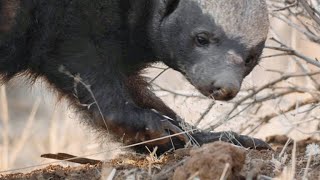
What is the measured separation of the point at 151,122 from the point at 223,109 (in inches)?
91.1

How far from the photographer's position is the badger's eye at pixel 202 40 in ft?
18.6

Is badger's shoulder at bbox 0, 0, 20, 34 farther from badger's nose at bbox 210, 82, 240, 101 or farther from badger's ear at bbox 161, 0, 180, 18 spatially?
badger's nose at bbox 210, 82, 240, 101

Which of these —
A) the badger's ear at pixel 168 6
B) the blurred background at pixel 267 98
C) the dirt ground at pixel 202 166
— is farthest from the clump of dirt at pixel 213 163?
the badger's ear at pixel 168 6

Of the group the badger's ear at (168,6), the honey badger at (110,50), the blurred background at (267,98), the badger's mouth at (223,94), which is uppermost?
the badger's ear at (168,6)

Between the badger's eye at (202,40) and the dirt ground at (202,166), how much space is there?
0.71 m

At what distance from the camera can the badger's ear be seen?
19.3 feet

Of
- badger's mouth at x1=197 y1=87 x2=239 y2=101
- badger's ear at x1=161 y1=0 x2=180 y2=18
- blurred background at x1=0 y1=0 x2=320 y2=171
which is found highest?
badger's ear at x1=161 y1=0 x2=180 y2=18

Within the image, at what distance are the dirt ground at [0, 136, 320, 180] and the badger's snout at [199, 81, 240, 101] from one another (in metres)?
0.36

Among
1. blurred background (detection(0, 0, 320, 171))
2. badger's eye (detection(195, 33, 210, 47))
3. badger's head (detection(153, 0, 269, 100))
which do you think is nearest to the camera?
badger's head (detection(153, 0, 269, 100))

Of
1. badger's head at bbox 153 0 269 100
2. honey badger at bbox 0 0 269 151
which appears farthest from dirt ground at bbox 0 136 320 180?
badger's head at bbox 153 0 269 100

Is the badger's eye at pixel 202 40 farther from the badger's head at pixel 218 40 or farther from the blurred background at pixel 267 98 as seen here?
the blurred background at pixel 267 98

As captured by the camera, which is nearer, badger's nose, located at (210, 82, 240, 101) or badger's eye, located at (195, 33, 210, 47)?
badger's nose, located at (210, 82, 240, 101)

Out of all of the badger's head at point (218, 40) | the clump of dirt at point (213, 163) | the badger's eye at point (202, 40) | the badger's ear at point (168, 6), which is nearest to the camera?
the clump of dirt at point (213, 163)

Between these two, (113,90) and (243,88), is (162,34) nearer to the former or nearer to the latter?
(113,90)
